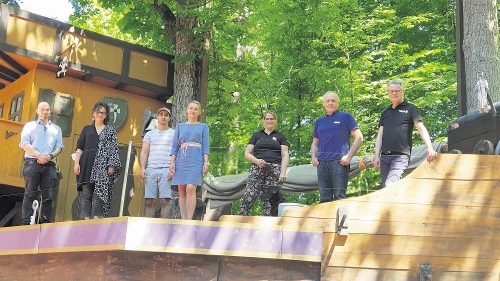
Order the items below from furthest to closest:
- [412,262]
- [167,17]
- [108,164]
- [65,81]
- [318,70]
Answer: [318,70]
[167,17]
[65,81]
[108,164]
[412,262]

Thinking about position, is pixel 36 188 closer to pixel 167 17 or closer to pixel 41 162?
pixel 41 162

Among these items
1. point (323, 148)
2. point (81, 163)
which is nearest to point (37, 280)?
point (81, 163)

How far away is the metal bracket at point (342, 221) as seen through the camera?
7.26 m

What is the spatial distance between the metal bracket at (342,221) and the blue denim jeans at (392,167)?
0.68 m

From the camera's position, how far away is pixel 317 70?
52.7 feet

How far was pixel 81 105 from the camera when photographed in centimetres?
1248

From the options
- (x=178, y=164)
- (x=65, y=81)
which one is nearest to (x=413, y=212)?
(x=178, y=164)

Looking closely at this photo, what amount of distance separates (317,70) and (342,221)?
29.9 ft

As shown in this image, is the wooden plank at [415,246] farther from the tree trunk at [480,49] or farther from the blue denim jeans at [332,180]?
the tree trunk at [480,49]

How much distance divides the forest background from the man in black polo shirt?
6441mm

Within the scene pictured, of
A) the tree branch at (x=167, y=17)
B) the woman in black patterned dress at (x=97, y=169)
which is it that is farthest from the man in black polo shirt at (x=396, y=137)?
the tree branch at (x=167, y=17)

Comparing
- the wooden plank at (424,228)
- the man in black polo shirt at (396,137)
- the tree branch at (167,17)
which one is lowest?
the wooden plank at (424,228)

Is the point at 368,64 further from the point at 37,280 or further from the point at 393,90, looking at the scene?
the point at 37,280

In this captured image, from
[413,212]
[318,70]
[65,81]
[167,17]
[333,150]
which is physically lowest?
[413,212]
